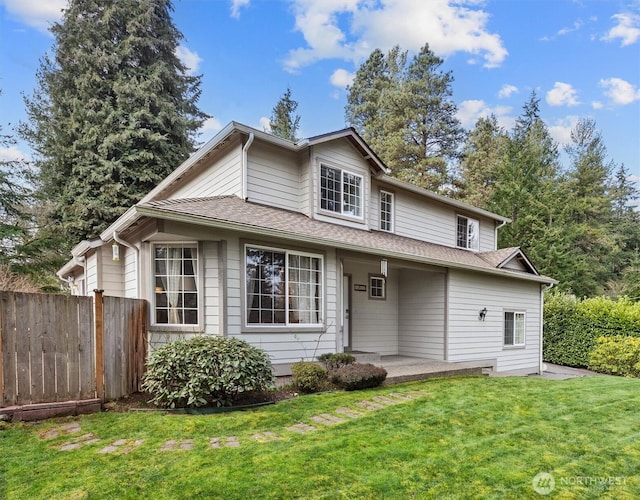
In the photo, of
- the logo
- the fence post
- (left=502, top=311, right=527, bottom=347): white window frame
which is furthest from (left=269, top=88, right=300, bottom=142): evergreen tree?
the logo

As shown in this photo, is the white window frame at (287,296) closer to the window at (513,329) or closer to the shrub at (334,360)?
the shrub at (334,360)

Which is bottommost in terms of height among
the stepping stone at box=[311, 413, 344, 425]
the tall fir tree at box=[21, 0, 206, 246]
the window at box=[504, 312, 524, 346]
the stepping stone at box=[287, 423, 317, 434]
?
the window at box=[504, 312, 524, 346]

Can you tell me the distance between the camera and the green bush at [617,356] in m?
12.0

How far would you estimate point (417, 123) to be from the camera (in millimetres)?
25359

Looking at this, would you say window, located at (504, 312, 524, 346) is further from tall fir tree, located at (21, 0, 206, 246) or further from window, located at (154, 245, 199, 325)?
tall fir tree, located at (21, 0, 206, 246)

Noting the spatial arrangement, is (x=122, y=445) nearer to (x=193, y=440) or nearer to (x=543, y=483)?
(x=193, y=440)

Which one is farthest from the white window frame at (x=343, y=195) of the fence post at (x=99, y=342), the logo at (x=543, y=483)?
the logo at (x=543, y=483)

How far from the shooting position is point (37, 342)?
15.5ft

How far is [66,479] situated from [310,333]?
4.91 meters

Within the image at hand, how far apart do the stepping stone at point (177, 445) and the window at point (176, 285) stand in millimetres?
2856

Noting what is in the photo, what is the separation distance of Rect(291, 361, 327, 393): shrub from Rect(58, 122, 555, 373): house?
760mm

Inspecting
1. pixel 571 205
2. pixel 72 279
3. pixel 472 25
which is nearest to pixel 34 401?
pixel 72 279

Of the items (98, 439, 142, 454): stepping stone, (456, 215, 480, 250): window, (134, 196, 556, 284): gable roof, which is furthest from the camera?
(456, 215, 480, 250): window

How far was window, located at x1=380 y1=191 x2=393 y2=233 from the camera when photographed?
1130 cm
